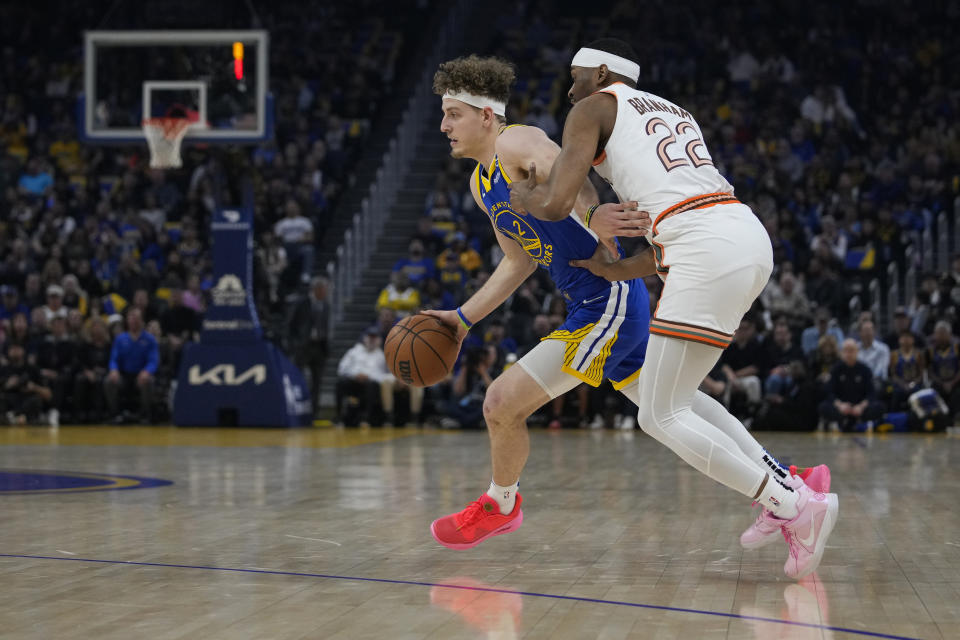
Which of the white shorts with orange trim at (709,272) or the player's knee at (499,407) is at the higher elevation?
the white shorts with orange trim at (709,272)

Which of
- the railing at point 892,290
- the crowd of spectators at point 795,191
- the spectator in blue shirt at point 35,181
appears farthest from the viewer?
the spectator in blue shirt at point 35,181

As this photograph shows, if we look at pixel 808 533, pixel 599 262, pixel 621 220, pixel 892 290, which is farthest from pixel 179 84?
pixel 808 533

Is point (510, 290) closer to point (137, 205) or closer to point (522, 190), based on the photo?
point (522, 190)

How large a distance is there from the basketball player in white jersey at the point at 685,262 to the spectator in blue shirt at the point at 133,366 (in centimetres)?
1140

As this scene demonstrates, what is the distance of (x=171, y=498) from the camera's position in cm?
719

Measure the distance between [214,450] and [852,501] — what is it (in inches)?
227

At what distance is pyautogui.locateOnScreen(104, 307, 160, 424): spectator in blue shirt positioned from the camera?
15.3 metres

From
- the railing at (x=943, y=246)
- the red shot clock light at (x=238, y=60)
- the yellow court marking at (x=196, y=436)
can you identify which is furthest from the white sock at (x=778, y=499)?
the railing at (x=943, y=246)

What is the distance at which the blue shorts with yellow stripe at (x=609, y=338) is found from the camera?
504 centimetres

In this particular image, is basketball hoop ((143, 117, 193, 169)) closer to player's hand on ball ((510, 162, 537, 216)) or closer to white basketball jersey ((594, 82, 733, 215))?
player's hand on ball ((510, 162, 537, 216))

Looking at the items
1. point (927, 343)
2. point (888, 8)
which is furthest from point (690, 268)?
point (888, 8)

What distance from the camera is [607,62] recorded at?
187 inches

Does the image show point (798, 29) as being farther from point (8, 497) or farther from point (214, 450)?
point (8, 497)

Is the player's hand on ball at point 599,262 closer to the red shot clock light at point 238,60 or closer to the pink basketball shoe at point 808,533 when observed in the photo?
the pink basketball shoe at point 808,533
